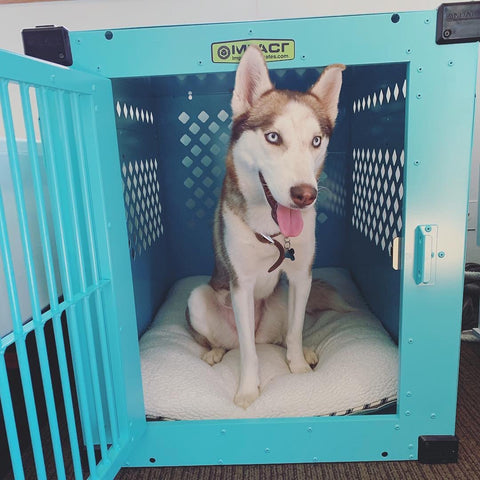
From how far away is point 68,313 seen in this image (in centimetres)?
71

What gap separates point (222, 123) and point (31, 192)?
2.75 ft

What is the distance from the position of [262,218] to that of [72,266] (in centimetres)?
45

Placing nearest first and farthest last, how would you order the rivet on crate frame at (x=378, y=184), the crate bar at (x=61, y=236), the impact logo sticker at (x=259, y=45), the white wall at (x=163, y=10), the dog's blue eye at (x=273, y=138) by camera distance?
the crate bar at (x=61, y=236)
the impact logo sticker at (x=259, y=45)
the dog's blue eye at (x=273, y=138)
the rivet on crate frame at (x=378, y=184)
the white wall at (x=163, y=10)

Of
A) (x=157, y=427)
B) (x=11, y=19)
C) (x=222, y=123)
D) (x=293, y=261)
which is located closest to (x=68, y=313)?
(x=157, y=427)

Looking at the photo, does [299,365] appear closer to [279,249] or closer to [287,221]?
[279,249]

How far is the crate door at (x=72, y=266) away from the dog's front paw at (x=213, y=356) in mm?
309

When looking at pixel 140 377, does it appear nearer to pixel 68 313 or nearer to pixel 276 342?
pixel 68 313

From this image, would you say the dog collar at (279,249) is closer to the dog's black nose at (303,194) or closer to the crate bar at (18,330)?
the dog's black nose at (303,194)

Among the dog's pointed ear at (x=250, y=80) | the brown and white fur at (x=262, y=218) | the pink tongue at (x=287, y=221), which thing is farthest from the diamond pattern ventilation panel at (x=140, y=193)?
the pink tongue at (x=287, y=221)

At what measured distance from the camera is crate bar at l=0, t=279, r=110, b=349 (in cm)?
56

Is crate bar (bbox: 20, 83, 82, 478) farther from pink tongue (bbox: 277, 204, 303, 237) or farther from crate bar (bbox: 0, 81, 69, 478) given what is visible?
pink tongue (bbox: 277, 204, 303, 237)

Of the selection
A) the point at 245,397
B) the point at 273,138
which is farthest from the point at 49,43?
the point at 245,397

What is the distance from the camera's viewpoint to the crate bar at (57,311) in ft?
1.84

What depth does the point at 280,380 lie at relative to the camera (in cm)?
107
